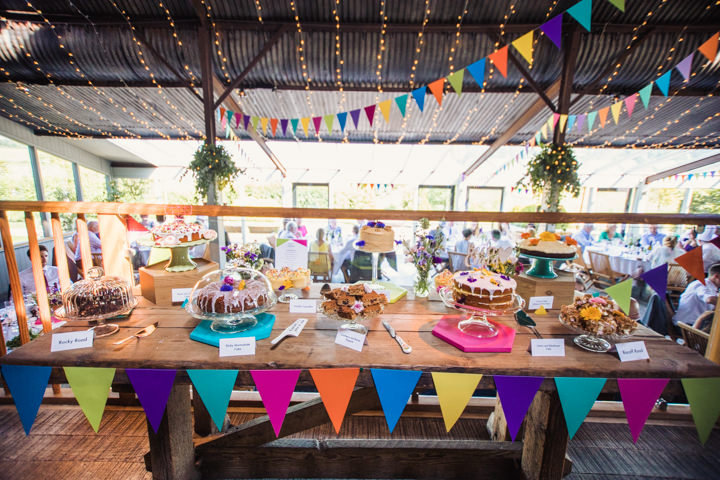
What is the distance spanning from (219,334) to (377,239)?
0.98m

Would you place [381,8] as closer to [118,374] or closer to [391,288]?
[391,288]

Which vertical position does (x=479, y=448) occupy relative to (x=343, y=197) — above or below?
below

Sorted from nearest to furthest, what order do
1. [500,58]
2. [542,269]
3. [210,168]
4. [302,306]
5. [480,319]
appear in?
[480,319]
[302,306]
[542,269]
[500,58]
[210,168]

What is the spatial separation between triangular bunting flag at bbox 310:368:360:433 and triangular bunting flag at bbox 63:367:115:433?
0.69 m

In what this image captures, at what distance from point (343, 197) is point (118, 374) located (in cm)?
1003

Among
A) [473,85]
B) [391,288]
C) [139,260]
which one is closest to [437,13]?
[473,85]

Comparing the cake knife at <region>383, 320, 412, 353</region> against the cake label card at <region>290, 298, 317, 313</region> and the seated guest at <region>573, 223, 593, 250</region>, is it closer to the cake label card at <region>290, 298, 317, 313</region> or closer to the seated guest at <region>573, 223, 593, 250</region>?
the cake label card at <region>290, 298, 317, 313</region>

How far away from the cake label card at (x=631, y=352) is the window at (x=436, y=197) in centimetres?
1010

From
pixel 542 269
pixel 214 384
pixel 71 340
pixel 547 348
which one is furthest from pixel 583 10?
pixel 71 340

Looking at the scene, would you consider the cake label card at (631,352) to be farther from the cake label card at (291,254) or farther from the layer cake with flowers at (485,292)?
the cake label card at (291,254)

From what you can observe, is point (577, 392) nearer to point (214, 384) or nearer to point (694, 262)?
point (694, 262)

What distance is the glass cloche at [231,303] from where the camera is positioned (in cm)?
105

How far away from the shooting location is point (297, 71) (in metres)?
4.29

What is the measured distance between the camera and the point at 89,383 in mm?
944
